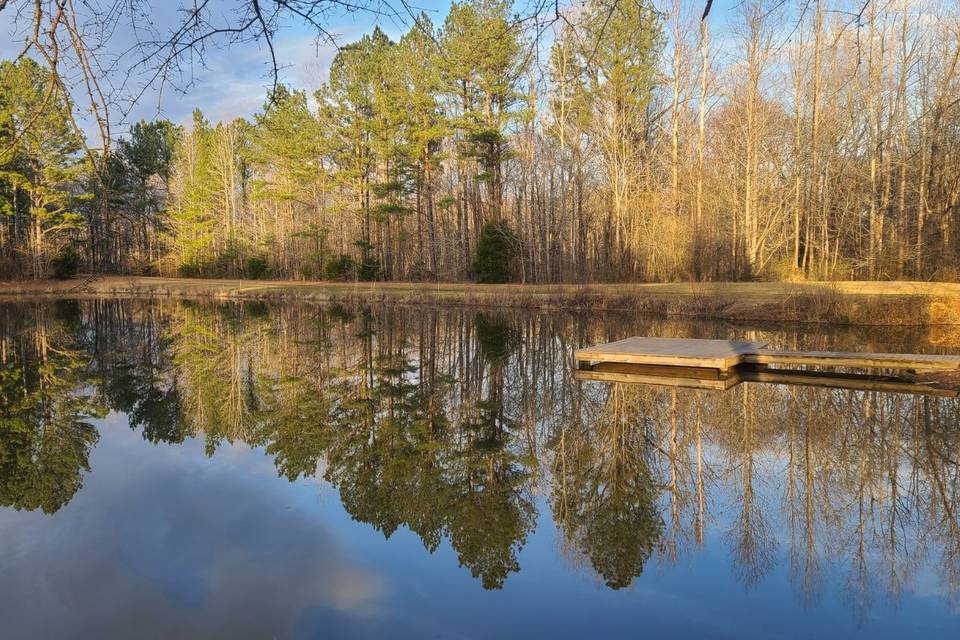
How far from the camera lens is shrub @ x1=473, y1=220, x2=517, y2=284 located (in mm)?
29625

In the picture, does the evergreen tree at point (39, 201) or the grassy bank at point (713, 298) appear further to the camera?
the evergreen tree at point (39, 201)

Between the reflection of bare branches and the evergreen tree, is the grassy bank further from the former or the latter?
the reflection of bare branches

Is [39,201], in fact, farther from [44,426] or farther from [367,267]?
[44,426]

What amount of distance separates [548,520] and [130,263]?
51.3 m

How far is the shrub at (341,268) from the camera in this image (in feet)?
119

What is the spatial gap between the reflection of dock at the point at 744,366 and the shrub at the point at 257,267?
3396 cm

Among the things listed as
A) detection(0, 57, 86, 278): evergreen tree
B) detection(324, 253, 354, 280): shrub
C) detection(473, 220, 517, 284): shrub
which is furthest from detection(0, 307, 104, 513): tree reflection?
detection(0, 57, 86, 278): evergreen tree

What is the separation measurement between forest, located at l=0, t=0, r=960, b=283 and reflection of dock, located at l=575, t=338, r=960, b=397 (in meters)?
6.78

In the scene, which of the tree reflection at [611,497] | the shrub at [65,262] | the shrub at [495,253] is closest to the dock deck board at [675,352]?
the tree reflection at [611,497]

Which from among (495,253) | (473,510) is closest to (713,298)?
(495,253)

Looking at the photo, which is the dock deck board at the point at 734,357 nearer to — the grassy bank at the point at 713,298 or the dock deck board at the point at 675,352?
the dock deck board at the point at 675,352

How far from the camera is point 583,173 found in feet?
95.0

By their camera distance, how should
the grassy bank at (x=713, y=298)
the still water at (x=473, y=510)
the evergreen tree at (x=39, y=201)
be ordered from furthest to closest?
the evergreen tree at (x=39, y=201), the grassy bank at (x=713, y=298), the still water at (x=473, y=510)

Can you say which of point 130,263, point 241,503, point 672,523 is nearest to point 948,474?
point 672,523
